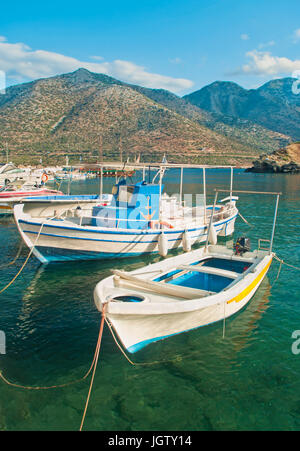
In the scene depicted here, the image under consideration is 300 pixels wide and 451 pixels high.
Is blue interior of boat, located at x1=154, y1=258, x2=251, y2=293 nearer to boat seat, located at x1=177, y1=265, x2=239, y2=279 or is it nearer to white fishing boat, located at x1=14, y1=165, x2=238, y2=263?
boat seat, located at x1=177, y1=265, x2=239, y2=279

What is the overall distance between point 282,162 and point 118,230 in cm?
10233

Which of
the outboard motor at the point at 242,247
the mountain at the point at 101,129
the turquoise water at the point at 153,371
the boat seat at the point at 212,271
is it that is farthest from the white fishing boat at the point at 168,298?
the mountain at the point at 101,129

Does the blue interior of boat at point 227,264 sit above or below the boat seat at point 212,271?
below

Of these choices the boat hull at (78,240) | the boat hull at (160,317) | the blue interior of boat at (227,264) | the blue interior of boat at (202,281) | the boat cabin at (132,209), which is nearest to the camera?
the boat hull at (160,317)

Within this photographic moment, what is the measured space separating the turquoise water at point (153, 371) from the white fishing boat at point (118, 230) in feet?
11.0

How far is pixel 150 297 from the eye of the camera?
7984mm

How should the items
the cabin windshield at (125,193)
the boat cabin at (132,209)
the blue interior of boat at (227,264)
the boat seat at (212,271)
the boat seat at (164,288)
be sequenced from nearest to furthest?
the boat seat at (164,288) < the boat seat at (212,271) < the blue interior of boat at (227,264) < the boat cabin at (132,209) < the cabin windshield at (125,193)

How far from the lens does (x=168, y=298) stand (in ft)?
26.5

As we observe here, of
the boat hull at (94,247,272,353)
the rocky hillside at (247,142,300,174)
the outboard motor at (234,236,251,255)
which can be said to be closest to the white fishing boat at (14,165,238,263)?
the outboard motor at (234,236,251,255)

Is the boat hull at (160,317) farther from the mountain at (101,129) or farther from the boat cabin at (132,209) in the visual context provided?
the mountain at (101,129)

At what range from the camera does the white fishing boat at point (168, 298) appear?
6.83 m

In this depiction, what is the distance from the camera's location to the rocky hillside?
99062 millimetres

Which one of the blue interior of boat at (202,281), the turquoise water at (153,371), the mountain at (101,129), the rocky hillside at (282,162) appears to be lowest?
the turquoise water at (153,371)

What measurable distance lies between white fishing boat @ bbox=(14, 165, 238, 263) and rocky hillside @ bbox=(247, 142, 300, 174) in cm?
9356
